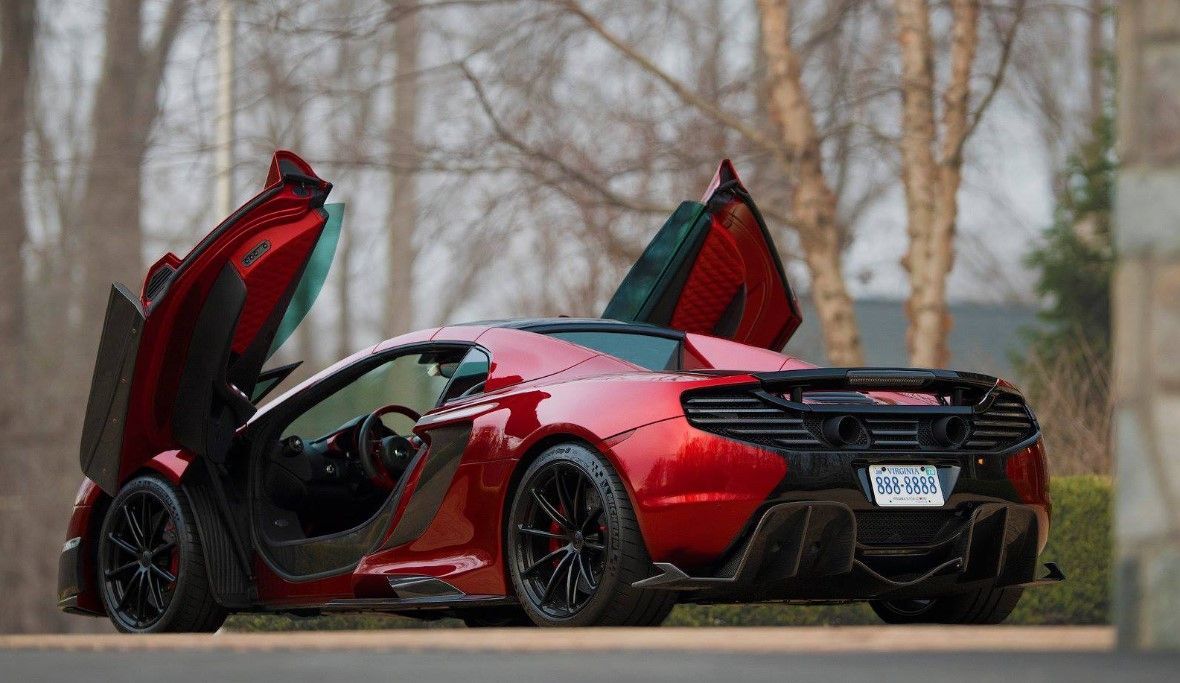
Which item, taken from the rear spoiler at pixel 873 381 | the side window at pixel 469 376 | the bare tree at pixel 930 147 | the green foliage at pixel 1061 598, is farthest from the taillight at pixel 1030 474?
the bare tree at pixel 930 147

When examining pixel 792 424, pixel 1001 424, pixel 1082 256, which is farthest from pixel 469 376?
pixel 1082 256

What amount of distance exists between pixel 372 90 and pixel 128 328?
26.5ft

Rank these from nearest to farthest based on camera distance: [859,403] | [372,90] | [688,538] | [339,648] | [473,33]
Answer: [339,648] < [688,538] < [859,403] < [372,90] < [473,33]

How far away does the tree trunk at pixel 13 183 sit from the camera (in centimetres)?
2452

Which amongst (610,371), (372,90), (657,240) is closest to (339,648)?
(610,371)

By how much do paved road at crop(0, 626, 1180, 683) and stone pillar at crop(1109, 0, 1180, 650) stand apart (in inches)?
6.9

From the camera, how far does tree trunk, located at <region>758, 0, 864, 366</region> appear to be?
15.6 m

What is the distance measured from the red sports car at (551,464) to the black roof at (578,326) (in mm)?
16

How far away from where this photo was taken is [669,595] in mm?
6223

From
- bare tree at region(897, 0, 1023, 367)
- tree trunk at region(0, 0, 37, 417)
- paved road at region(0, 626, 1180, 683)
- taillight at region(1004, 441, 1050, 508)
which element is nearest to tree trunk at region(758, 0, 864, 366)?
bare tree at region(897, 0, 1023, 367)

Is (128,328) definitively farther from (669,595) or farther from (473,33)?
(473,33)

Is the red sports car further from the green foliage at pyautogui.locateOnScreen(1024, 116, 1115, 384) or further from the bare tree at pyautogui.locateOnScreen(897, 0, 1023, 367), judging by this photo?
the green foliage at pyautogui.locateOnScreen(1024, 116, 1115, 384)

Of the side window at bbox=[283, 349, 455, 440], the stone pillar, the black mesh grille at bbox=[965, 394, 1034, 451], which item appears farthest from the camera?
the side window at bbox=[283, 349, 455, 440]

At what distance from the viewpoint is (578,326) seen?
729 centimetres
